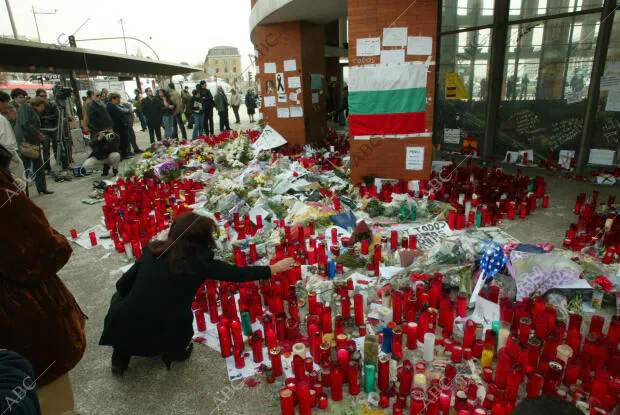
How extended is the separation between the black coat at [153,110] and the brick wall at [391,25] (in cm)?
768

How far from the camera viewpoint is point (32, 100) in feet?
26.7

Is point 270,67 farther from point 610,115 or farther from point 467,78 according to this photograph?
point 610,115

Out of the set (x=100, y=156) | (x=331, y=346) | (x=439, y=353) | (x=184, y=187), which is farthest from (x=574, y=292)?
(x=100, y=156)

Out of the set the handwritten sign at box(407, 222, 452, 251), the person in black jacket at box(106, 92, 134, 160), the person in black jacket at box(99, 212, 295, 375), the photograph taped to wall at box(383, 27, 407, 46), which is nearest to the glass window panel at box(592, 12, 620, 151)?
the photograph taped to wall at box(383, 27, 407, 46)

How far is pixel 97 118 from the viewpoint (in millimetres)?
9102

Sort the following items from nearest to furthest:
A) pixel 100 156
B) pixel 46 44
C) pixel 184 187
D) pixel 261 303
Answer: pixel 261 303 → pixel 184 187 → pixel 100 156 → pixel 46 44

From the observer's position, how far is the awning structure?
9430mm

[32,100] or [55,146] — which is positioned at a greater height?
[32,100]

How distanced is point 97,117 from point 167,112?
11.2 ft

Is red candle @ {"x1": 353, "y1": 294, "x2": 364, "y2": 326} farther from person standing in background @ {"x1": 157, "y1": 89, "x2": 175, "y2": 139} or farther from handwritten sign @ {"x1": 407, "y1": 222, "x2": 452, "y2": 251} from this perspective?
person standing in background @ {"x1": 157, "y1": 89, "x2": 175, "y2": 139}

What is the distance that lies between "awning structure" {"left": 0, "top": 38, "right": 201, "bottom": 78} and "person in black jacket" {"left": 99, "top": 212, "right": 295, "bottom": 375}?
9378 millimetres

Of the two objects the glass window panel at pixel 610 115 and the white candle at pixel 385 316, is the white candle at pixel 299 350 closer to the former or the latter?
the white candle at pixel 385 316

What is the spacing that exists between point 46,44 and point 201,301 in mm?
10164

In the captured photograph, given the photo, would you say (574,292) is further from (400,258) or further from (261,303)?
(261,303)
